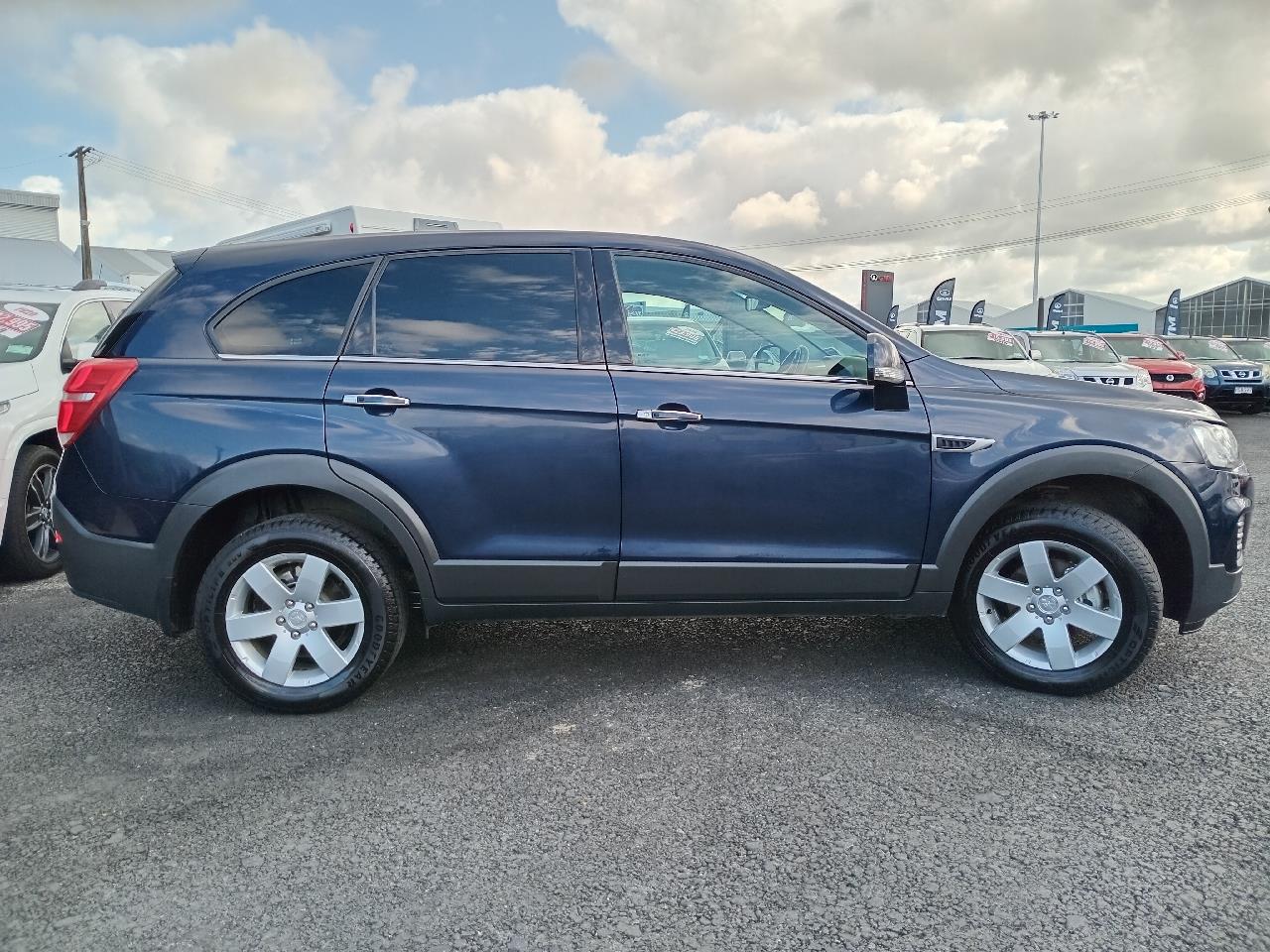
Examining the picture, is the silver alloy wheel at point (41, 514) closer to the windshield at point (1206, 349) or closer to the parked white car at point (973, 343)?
the parked white car at point (973, 343)

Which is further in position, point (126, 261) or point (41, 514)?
point (126, 261)

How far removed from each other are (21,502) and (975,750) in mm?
5077

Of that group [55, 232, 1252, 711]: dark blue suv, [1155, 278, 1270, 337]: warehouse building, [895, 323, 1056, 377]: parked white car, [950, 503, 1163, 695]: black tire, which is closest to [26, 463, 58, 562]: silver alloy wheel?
[55, 232, 1252, 711]: dark blue suv

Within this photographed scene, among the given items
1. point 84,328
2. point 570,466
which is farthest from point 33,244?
point 570,466

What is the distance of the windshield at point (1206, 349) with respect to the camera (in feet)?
59.2

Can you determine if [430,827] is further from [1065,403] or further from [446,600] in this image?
[1065,403]

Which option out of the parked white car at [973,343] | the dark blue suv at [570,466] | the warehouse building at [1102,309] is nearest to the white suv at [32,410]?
the dark blue suv at [570,466]

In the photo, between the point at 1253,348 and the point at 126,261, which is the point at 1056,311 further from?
the point at 126,261

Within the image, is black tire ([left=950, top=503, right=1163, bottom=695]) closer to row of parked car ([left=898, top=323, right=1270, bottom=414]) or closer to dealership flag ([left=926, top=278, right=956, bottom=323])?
row of parked car ([left=898, top=323, right=1270, bottom=414])

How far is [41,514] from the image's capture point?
517cm

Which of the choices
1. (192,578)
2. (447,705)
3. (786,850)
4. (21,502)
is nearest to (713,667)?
(447,705)

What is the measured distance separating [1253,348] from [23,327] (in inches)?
899

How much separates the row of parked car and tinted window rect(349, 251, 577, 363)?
8081 mm

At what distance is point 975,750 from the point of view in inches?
114
